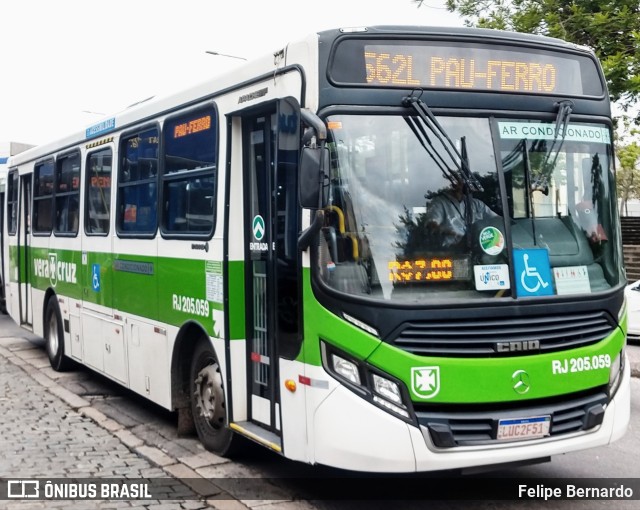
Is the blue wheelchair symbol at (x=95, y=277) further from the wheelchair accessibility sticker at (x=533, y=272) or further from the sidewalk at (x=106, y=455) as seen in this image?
the wheelchair accessibility sticker at (x=533, y=272)

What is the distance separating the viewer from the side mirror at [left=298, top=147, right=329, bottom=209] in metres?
5.28

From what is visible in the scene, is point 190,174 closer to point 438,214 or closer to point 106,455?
point 106,455

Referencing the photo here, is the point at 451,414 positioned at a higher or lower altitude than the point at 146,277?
lower

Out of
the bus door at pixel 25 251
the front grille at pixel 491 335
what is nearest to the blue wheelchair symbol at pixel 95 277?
the bus door at pixel 25 251

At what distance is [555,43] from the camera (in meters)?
6.11

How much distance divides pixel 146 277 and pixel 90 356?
7.66 ft

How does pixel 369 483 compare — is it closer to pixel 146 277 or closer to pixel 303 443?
pixel 303 443

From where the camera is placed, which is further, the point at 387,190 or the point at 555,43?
the point at 555,43

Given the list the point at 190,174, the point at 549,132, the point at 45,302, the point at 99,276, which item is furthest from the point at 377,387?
the point at 45,302

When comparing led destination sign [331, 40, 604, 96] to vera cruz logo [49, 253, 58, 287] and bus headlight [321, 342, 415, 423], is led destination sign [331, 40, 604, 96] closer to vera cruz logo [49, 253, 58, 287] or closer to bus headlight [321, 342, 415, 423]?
bus headlight [321, 342, 415, 423]

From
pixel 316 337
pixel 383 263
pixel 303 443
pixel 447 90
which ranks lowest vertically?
pixel 303 443

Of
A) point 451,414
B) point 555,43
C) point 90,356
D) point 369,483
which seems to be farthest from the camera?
point 90,356

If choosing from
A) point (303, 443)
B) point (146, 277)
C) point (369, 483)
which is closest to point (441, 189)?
point (303, 443)

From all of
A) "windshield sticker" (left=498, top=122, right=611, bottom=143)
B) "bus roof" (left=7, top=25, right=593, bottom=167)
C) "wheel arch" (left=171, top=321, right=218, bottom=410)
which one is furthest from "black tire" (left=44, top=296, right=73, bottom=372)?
"windshield sticker" (left=498, top=122, right=611, bottom=143)
